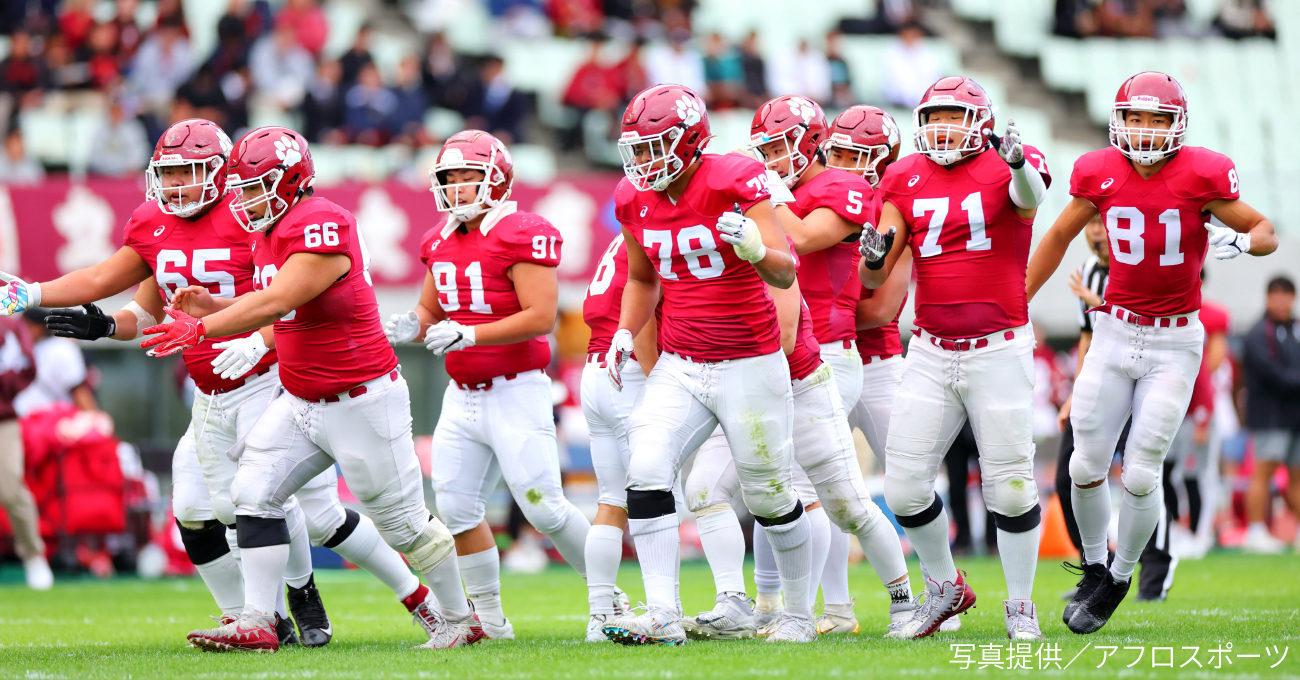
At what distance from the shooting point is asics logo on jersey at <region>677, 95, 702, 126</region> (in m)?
5.11

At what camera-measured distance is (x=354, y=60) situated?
13992mm

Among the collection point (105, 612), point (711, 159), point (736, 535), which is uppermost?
point (711, 159)

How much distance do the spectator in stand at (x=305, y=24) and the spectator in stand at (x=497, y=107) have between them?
1735 mm

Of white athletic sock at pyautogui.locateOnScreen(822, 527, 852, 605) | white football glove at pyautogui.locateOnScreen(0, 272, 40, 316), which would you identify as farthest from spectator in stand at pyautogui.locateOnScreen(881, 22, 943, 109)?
white football glove at pyautogui.locateOnScreen(0, 272, 40, 316)

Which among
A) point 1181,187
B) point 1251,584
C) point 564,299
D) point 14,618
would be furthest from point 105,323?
point 564,299

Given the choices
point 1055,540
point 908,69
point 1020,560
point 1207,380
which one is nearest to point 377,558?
point 1020,560

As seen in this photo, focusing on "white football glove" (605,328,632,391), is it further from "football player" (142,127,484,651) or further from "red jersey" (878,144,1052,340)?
"red jersey" (878,144,1052,340)

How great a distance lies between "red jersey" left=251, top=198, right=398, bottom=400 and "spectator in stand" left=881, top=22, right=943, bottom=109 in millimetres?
10602

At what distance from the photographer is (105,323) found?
5500mm

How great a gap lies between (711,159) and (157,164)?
2.29 metres

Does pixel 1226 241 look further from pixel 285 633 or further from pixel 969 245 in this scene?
pixel 285 633

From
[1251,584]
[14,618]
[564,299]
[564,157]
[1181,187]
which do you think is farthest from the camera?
[564,157]

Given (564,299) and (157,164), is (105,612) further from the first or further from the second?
(564,299)

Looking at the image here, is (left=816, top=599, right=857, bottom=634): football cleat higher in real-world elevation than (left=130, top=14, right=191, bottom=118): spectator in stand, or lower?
lower
